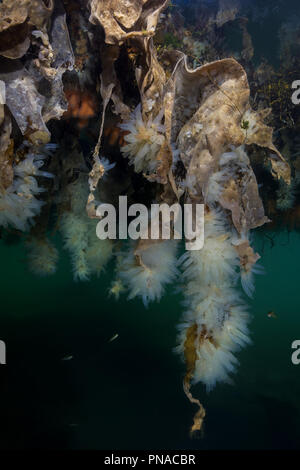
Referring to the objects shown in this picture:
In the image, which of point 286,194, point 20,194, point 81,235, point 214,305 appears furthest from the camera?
point 286,194

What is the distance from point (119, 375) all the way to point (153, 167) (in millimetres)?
9751

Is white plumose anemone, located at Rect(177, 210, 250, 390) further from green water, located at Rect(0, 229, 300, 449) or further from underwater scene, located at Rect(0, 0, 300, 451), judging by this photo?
green water, located at Rect(0, 229, 300, 449)

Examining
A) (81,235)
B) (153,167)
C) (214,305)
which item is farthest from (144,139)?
(81,235)

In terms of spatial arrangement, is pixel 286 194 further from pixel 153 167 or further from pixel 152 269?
pixel 152 269

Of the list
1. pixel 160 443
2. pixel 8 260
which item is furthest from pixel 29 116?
pixel 8 260

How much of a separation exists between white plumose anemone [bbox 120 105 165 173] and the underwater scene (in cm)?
1

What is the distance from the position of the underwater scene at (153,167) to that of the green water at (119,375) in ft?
0.27

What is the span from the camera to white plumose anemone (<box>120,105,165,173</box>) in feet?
7.80

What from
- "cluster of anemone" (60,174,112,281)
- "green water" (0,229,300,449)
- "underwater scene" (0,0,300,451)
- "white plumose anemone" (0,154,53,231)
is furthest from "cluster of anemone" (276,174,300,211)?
"white plumose anemone" (0,154,53,231)

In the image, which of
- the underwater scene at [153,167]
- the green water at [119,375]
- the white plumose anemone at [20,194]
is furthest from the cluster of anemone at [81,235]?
the green water at [119,375]

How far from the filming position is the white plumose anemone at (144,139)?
2.38 metres

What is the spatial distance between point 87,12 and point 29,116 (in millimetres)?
1077

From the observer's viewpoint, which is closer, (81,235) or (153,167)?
(153,167)

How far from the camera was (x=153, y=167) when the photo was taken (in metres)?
2.52
